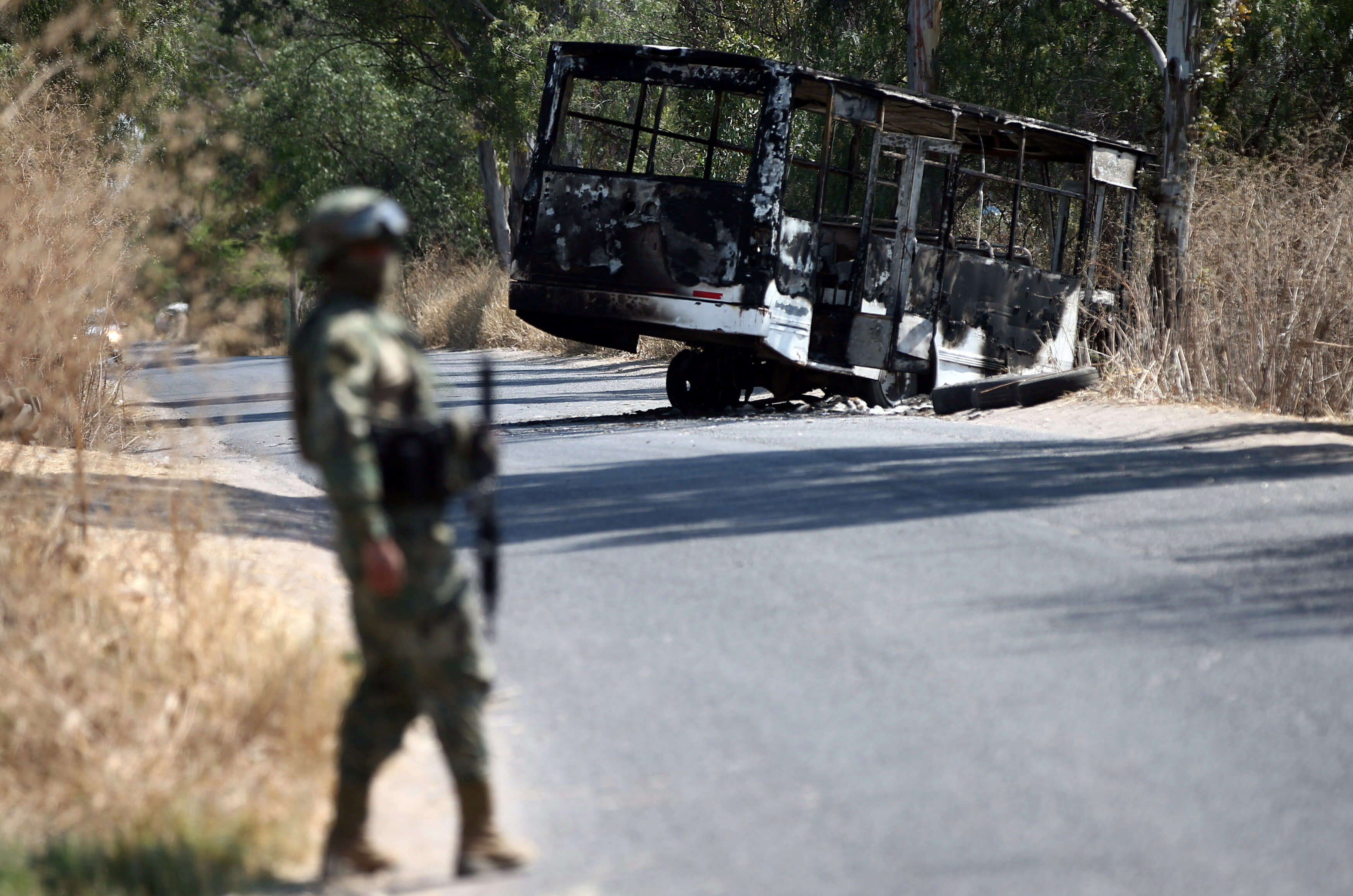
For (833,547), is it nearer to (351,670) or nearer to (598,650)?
(598,650)

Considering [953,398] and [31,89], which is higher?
[31,89]

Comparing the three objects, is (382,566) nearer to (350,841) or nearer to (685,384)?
(350,841)

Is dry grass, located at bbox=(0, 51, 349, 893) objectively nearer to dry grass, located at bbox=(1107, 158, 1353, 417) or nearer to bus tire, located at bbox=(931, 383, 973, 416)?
bus tire, located at bbox=(931, 383, 973, 416)

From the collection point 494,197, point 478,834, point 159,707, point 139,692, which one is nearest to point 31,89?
point 139,692

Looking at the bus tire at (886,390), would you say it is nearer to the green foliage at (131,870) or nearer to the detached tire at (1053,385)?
the detached tire at (1053,385)

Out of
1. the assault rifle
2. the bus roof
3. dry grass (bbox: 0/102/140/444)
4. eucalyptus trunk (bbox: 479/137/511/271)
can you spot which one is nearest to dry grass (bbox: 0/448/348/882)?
the assault rifle

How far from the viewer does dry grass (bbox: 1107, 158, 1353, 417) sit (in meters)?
13.6

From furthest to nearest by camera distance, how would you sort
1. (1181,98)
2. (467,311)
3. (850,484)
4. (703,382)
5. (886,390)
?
(467,311) < (1181,98) < (703,382) < (886,390) < (850,484)

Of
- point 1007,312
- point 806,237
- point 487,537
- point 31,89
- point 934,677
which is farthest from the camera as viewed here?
point 1007,312

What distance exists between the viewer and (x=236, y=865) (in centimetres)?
399

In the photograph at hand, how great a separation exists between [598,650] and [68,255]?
20.3 ft

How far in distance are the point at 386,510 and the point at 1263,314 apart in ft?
38.8

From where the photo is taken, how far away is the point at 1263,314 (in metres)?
14.0

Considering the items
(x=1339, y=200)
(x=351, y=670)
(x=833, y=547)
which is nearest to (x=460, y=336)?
(x=1339, y=200)
